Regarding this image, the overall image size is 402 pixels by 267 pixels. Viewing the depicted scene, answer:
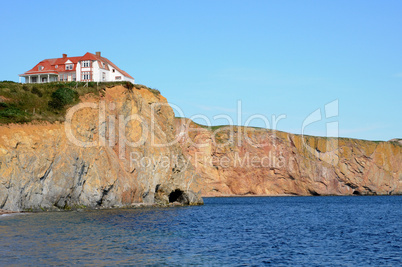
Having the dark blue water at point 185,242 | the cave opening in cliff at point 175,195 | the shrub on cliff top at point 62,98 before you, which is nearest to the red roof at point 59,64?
the shrub on cliff top at point 62,98

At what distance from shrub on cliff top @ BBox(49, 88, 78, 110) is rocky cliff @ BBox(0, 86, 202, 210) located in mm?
1393

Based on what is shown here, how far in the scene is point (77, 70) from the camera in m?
78.6

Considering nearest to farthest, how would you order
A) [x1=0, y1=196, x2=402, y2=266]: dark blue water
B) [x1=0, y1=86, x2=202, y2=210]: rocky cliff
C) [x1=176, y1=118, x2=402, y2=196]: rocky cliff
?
[x1=0, y1=196, x2=402, y2=266]: dark blue water
[x1=0, y1=86, x2=202, y2=210]: rocky cliff
[x1=176, y1=118, x2=402, y2=196]: rocky cliff

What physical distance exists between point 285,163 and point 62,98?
9108 cm

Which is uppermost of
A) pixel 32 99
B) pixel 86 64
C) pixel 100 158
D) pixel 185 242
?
pixel 86 64

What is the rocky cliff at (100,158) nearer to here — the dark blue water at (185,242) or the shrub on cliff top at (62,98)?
the shrub on cliff top at (62,98)

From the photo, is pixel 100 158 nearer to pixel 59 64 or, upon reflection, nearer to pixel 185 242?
pixel 59 64

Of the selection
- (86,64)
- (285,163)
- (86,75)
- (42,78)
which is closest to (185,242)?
(86,75)

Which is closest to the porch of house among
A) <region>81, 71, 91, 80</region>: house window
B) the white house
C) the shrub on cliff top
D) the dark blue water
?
the white house

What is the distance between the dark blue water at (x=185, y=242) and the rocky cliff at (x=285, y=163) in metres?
82.0

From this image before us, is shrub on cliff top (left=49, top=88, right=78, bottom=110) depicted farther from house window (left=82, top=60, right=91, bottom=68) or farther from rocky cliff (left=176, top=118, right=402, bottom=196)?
rocky cliff (left=176, top=118, right=402, bottom=196)

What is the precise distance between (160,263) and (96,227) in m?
15.4

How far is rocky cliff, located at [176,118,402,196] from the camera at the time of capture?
134 meters

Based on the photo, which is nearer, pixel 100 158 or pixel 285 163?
pixel 100 158
